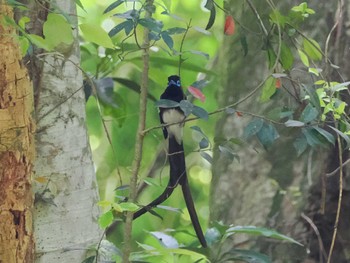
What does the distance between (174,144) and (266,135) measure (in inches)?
8.3

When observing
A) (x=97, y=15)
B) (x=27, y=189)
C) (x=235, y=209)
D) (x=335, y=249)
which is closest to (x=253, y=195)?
(x=235, y=209)

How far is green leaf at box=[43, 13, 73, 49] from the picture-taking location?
1168 millimetres

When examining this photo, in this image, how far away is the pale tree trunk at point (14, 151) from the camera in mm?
1127

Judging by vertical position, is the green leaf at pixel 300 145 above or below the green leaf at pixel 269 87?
below

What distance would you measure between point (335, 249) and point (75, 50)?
76 centimetres

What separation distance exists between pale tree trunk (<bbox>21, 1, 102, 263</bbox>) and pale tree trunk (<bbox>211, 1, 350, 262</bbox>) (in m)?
0.49

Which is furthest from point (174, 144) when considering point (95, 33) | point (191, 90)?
point (95, 33)

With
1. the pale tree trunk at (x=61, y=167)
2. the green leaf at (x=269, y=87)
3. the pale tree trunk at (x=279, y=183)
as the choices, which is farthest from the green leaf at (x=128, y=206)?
the pale tree trunk at (x=279, y=183)

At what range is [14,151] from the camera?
3.75 feet

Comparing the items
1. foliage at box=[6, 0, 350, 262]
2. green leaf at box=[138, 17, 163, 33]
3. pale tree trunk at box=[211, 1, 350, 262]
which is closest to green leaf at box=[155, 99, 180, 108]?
foliage at box=[6, 0, 350, 262]

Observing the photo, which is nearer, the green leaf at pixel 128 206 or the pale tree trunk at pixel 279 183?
the green leaf at pixel 128 206

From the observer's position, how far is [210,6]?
4.72 feet

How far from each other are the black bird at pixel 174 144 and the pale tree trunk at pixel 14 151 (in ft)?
1.07

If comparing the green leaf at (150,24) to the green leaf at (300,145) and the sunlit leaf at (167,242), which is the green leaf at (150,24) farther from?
the sunlit leaf at (167,242)
